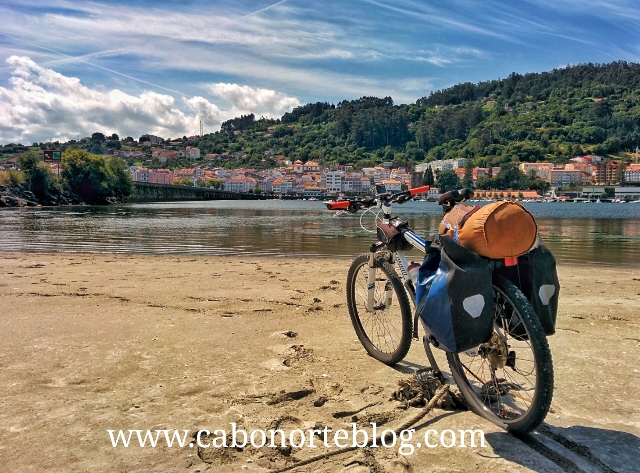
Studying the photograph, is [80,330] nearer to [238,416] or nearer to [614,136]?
[238,416]

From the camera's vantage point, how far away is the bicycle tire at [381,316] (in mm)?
3611

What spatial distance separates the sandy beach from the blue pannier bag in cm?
53

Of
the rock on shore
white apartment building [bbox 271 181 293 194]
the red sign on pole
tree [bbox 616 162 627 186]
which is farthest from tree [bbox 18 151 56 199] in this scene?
tree [bbox 616 162 627 186]

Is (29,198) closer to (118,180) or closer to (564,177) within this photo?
(118,180)

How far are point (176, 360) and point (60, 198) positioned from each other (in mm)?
86936

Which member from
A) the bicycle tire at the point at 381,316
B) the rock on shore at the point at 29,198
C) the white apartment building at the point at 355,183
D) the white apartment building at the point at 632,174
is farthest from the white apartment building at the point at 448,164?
the bicycle tire at the point at 381,316

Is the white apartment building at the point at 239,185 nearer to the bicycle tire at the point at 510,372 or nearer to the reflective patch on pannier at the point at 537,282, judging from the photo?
the bicycle tire at the point at 510,372

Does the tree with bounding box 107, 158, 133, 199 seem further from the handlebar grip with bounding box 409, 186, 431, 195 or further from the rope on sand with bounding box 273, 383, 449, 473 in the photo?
the rope on sand with bounding box 273, 383, 449, 473

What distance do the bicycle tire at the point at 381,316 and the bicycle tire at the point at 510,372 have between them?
1.96ft

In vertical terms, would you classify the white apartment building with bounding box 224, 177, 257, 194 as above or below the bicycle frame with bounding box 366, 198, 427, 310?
above

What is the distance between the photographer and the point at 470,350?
2889 mm

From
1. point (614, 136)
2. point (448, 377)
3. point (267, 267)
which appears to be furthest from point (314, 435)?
point (614, 136)

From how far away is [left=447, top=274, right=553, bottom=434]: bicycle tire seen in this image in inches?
94.8

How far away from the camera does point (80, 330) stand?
4785 millimetres
